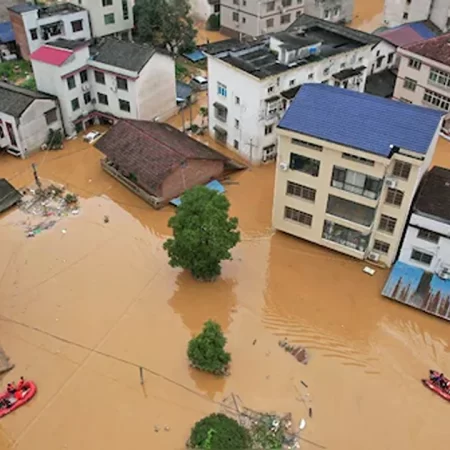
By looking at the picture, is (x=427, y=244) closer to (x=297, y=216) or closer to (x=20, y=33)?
(x=297, y=216)

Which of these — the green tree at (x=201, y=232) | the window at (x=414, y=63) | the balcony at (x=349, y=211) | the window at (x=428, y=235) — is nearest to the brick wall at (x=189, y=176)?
the green tree at (x=201, y=232)

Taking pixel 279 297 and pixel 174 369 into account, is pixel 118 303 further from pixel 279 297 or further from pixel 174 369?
pixel 279 297

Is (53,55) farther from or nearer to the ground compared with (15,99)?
farther from the ground

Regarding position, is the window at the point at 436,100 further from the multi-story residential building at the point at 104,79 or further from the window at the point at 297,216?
the multi-story residential building at the point at 104,79

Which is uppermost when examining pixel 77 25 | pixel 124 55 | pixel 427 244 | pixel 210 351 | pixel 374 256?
pixel 124 55

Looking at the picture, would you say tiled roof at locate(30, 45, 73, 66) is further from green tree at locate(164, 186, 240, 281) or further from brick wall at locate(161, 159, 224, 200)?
green tree at locate(164, 186, 240, 281)

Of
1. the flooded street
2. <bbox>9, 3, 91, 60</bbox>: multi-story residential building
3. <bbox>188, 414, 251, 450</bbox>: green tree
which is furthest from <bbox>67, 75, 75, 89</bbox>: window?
<bbox>188, 414, 251, 450</bbox>: green tree

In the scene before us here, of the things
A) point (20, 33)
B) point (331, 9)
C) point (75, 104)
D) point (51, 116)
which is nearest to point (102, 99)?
point (75, 104)

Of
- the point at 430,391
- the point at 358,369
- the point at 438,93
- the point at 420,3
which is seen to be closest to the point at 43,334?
the point at 358,369
